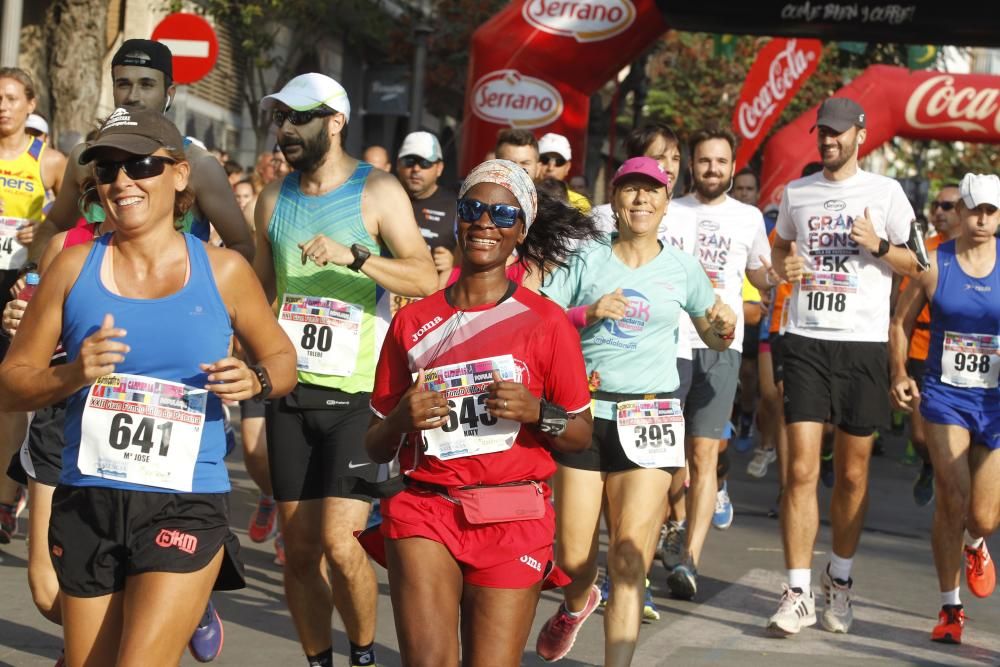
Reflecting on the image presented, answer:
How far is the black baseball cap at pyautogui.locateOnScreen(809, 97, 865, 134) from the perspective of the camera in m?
7.58

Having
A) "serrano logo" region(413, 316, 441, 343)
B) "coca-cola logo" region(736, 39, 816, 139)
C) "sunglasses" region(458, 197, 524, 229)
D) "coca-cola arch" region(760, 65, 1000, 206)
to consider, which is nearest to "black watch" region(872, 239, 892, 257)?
"sunglasses" region(458, 197, 524, 229)

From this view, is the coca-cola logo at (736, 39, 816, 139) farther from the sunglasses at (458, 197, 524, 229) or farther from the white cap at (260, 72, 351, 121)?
the sunglasses at (458, 197, 524, 229)

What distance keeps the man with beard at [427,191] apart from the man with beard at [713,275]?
1.43 meters

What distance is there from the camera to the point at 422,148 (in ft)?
31.1

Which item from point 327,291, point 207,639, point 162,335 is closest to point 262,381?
point 162,335

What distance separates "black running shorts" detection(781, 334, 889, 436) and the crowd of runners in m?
0.01

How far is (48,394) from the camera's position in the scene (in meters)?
4.01

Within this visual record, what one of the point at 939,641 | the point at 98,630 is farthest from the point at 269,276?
the point at 939,641

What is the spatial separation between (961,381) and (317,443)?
10.9 feet

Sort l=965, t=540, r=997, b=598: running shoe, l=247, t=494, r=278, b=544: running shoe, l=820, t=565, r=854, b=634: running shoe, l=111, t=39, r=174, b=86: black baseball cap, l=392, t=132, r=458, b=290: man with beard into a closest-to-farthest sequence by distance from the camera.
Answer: l=111, t=39, r=174, b=86: black baseball cap
l=820, t=565, r=854, b=634: running shoe
l=965, t=540, r=997, b=598: running shoe
l=247, t=494, r=278, b=544: running shoe
l=392, t=132, r=458, b=290: man with beard

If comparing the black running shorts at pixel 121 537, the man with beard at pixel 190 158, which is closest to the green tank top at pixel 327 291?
the man with beard at pixel 190 158

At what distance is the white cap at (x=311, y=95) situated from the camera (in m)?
5.99

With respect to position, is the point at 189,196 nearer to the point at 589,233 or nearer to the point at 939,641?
the point at 589,233

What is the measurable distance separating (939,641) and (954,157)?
1671 inches
